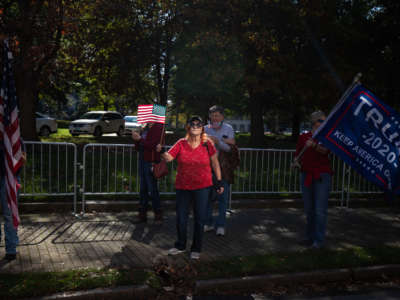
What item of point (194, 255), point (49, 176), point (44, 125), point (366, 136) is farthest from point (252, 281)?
point (44, 125)

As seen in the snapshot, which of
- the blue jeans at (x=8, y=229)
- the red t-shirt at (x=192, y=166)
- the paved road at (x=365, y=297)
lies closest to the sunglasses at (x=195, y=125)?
the red t-shirt at (x=192, y=166)

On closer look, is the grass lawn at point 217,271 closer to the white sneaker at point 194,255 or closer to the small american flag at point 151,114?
the white sneaker at point 194,255

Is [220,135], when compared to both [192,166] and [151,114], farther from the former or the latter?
[192,166]

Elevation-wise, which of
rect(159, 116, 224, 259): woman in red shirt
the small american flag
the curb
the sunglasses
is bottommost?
the curb

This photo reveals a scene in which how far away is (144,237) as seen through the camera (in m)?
6.23

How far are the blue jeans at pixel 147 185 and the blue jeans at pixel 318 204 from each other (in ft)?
8.44

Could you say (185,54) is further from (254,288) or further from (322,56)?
(254,288)

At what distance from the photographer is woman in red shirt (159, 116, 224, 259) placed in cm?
510

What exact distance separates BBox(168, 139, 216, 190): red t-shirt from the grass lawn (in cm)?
100

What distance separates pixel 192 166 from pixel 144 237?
5.88ft

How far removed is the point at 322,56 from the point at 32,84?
13.6 meters

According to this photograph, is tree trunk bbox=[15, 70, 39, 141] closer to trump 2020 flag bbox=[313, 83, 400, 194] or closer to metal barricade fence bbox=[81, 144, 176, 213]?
metal barricade fence bbox=[81, 144, 176, 213]

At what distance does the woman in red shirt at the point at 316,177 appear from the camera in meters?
5.77

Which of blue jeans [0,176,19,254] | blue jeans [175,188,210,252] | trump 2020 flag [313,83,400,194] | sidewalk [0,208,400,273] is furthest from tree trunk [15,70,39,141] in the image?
trump 2020 flag [313,83,400,194]
